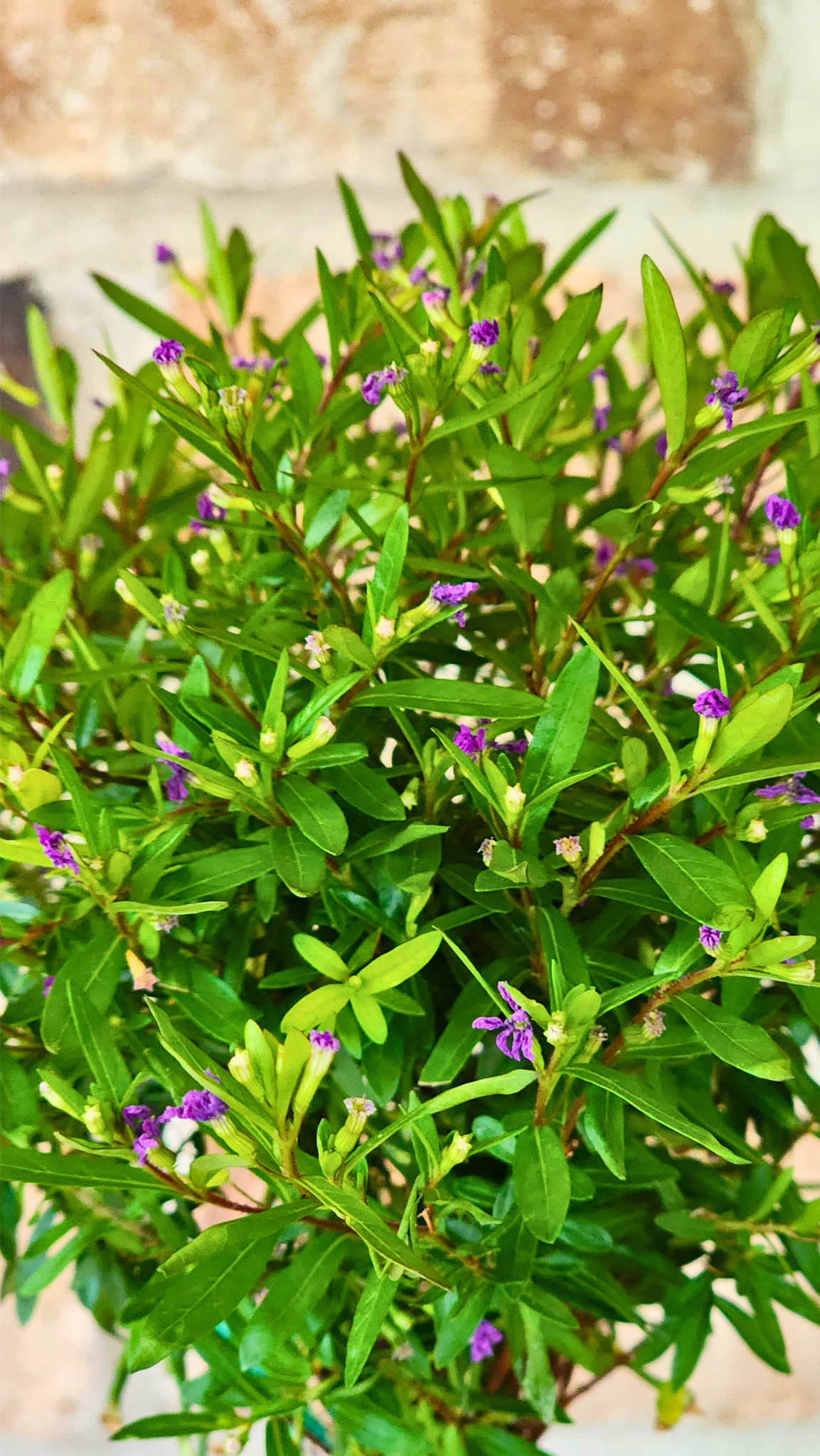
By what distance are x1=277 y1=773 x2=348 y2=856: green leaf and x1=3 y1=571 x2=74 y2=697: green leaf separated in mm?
71

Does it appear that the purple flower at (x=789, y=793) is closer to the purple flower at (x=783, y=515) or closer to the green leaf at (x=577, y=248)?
the purple flower at (x=783, y=515)

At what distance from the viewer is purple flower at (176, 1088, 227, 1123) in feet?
0.83

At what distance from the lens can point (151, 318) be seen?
346 millimetres

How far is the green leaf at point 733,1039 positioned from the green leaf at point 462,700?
0.23 ft

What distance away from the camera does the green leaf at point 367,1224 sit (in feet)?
0.75

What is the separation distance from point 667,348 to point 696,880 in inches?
4.6

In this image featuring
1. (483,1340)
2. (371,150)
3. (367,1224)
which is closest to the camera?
(367,1224)

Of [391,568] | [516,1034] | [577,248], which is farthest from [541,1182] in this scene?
[577,248]

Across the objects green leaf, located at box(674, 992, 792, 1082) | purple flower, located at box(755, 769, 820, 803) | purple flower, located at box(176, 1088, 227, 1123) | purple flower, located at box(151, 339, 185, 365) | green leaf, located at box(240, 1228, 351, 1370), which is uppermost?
purple flower, located at box(151, 339, 185, 365)

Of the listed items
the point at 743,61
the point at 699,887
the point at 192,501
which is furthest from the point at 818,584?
the point at 743,61

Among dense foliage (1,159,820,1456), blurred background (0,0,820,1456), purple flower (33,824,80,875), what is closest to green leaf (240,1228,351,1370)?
dense foliage (1,159,820,1456)

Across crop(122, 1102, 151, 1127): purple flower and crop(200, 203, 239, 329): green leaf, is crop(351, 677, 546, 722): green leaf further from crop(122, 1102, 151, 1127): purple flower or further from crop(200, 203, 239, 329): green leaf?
crop(200, 203, 239, 329): green leaf

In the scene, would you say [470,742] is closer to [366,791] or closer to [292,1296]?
[366,791]

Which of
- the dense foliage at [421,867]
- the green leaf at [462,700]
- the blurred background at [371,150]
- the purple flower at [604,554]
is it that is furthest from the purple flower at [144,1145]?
the blurred background at [371,150]
